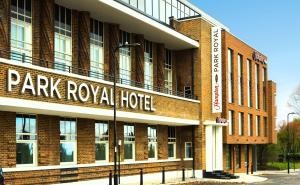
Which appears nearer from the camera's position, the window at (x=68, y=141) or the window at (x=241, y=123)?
the window at (x=68, y=141)

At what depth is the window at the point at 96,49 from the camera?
31.5 metres

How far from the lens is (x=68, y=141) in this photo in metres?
28.2

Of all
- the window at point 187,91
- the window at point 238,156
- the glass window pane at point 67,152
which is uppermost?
the window at point 187,91

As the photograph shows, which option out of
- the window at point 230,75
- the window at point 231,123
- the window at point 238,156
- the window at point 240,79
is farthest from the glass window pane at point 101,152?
the window at point 238,156

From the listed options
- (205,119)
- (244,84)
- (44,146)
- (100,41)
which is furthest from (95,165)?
(244,84)

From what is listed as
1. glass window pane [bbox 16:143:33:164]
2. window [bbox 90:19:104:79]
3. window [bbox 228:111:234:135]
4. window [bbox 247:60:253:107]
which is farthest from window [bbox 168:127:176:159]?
glass window pane [bbox 16:143:33:164]

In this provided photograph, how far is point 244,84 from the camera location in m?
51.9

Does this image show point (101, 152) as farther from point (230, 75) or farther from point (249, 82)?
point (249, 82)

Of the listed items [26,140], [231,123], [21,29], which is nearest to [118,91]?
[26,140]

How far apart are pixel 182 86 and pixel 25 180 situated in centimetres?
2073

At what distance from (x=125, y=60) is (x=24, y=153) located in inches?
499

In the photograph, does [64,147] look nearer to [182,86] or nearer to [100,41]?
[100,41]

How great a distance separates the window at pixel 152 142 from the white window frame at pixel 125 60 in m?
4.87

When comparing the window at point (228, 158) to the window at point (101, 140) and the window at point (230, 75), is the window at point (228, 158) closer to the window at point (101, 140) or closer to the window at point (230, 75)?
the window at point (230, 75)
